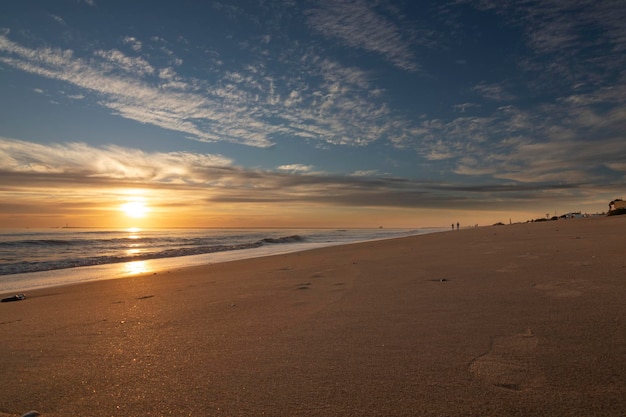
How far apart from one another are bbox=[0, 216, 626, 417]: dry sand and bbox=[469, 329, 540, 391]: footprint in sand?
0.01m

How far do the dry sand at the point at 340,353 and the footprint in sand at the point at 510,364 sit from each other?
12 millimetres

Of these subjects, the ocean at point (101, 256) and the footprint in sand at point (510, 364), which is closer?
the footprint in sand at point (510, 364)

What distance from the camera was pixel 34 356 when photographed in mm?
3264

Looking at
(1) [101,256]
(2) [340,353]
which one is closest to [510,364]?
(2) [340,353]

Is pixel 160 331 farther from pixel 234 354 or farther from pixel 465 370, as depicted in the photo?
pixel 465 370

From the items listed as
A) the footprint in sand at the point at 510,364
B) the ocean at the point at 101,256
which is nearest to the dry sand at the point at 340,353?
the footprint in sand at the point at 510,364

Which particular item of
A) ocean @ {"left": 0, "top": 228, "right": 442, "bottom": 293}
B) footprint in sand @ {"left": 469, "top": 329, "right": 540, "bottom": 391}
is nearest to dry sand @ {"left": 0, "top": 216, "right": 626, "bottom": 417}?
footprint in sand @ {"left": 469, "top": 329, "right": 540, "bottom": 391}

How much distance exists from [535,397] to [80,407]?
2.49 m

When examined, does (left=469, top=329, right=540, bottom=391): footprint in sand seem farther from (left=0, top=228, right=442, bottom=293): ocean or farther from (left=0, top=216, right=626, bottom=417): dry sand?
(left=0, top=228, right=442, bottom=293): ocean

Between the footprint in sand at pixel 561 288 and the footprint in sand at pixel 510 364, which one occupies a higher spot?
the footprint in sand at pixel 561 288

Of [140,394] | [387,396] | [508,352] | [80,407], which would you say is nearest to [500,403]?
[387,396]

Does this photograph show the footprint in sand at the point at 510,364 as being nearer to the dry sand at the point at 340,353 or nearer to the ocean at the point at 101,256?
the dry sand at the point at 340,353

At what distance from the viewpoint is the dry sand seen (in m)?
2.14

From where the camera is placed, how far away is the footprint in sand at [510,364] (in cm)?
227
